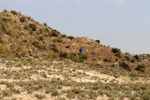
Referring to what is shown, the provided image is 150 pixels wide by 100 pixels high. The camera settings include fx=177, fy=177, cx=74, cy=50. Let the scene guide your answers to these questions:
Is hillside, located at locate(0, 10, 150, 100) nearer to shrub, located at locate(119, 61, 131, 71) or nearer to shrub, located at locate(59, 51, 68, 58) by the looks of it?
shrub, located at locate(59, 51, 68, 58)

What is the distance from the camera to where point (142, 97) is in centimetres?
976

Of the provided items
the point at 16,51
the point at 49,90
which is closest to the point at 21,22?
the point at 16,51

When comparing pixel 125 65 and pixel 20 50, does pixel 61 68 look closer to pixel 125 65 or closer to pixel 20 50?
pixel 20 50

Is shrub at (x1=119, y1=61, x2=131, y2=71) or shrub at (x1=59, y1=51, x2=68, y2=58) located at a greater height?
shrub at (x1=59, y1=51, x2=68, y2=58)

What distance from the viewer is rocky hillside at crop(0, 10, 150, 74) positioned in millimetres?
26703

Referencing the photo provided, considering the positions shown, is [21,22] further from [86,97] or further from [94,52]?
[86,97]

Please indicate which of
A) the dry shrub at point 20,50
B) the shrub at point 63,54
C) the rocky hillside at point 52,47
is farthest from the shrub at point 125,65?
the dry shrub at point 20,50

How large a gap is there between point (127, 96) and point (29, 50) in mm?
20531

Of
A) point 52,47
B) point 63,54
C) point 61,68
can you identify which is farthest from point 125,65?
point 61,68

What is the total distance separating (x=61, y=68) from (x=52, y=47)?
14625 millimetres

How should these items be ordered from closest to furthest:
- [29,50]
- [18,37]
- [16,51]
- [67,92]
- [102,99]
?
[102,99], [67,92], [16,51], [29,50], [18,37]

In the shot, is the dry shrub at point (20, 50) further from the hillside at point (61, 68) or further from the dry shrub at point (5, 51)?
the dry shrub at point (5, 51)

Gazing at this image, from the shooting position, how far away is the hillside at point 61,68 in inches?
384

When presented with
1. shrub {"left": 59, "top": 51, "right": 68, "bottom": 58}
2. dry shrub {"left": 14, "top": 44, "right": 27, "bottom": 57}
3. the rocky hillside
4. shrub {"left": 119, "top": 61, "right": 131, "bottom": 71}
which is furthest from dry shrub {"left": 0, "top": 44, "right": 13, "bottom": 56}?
shrub {"left": 119, "top": 61, "right": 131, "bottom": 71}
